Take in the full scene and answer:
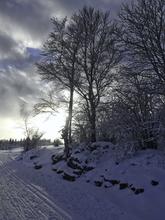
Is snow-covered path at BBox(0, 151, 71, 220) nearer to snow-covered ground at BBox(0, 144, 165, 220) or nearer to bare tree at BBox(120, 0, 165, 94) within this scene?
snow-covered ground at BBox(0, 144, 165, 220)

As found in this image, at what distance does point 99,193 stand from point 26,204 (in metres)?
3.62

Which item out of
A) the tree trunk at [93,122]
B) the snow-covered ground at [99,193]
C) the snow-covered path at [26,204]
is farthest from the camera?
the tree trunk at [93,122]

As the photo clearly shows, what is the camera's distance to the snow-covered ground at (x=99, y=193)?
935cm

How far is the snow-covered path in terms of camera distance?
867cm

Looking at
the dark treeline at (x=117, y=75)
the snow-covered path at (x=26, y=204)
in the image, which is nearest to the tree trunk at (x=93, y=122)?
the dark treeline at (x=117, y=75)

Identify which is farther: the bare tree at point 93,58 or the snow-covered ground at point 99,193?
the bare tree at point 93,58

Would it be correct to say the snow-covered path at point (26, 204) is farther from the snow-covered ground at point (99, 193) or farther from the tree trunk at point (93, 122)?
the tree trunk at point (93, 122)

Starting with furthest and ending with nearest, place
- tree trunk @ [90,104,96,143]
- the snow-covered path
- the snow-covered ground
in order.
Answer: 1. tree trunk @ [90,104,96,143]
2. the snow-covered ground
3. the snow-covered path

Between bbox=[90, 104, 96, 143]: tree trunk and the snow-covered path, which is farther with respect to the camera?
bbox=[90, 104, 96, 143]: tree trunk

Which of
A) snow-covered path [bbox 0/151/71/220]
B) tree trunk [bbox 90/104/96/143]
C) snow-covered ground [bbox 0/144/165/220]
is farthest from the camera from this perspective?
tree trunk [bbox 90/104/96/143]

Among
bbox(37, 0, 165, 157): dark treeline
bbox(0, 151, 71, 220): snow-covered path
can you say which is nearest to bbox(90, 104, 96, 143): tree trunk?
bbox(37, 0, 165, 157): dark treeline

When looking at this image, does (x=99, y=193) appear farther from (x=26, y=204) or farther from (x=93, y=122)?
(x=93, y=122)

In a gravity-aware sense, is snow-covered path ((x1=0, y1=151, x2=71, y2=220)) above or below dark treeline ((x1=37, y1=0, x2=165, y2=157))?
below

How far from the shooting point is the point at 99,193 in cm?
1240
